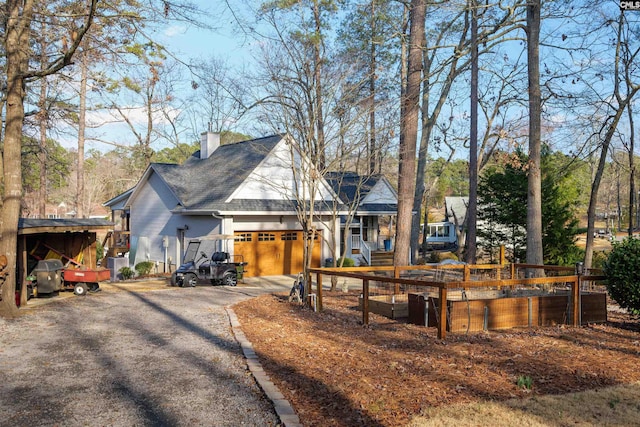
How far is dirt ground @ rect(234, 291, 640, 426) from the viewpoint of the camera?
19.0 ft

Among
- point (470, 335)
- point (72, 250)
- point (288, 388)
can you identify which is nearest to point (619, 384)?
point (470, 335)

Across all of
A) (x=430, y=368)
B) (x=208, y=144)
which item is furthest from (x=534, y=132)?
(x=208, y=144)

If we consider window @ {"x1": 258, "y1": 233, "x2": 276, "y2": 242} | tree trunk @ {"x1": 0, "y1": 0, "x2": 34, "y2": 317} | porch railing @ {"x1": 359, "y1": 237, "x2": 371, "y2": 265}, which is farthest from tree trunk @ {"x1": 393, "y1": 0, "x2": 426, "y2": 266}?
porch railing @ {"x1": 359, "y1": 237, "x2": 371, "y2": 265}

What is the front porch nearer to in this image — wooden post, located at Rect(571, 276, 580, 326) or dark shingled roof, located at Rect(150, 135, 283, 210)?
dark shingled roof, located at Rect(150, 135, 283, 210)

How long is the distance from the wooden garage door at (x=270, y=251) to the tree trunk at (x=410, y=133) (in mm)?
7895

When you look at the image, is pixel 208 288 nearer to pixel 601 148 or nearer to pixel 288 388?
pixel 288 388

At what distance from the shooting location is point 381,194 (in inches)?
1242

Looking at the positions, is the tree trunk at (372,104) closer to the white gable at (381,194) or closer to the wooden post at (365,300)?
the wooden post at (365,300)

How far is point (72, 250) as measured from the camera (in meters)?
18.0

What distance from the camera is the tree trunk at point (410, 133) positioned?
1577 centimetres

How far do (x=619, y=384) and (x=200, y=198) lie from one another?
64.6 ft

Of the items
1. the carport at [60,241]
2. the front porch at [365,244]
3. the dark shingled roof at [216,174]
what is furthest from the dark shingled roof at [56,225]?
the front porch at [365,244]

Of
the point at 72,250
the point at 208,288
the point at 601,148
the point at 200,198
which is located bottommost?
the point at 208,288

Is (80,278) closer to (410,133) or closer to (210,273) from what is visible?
(210,273)
